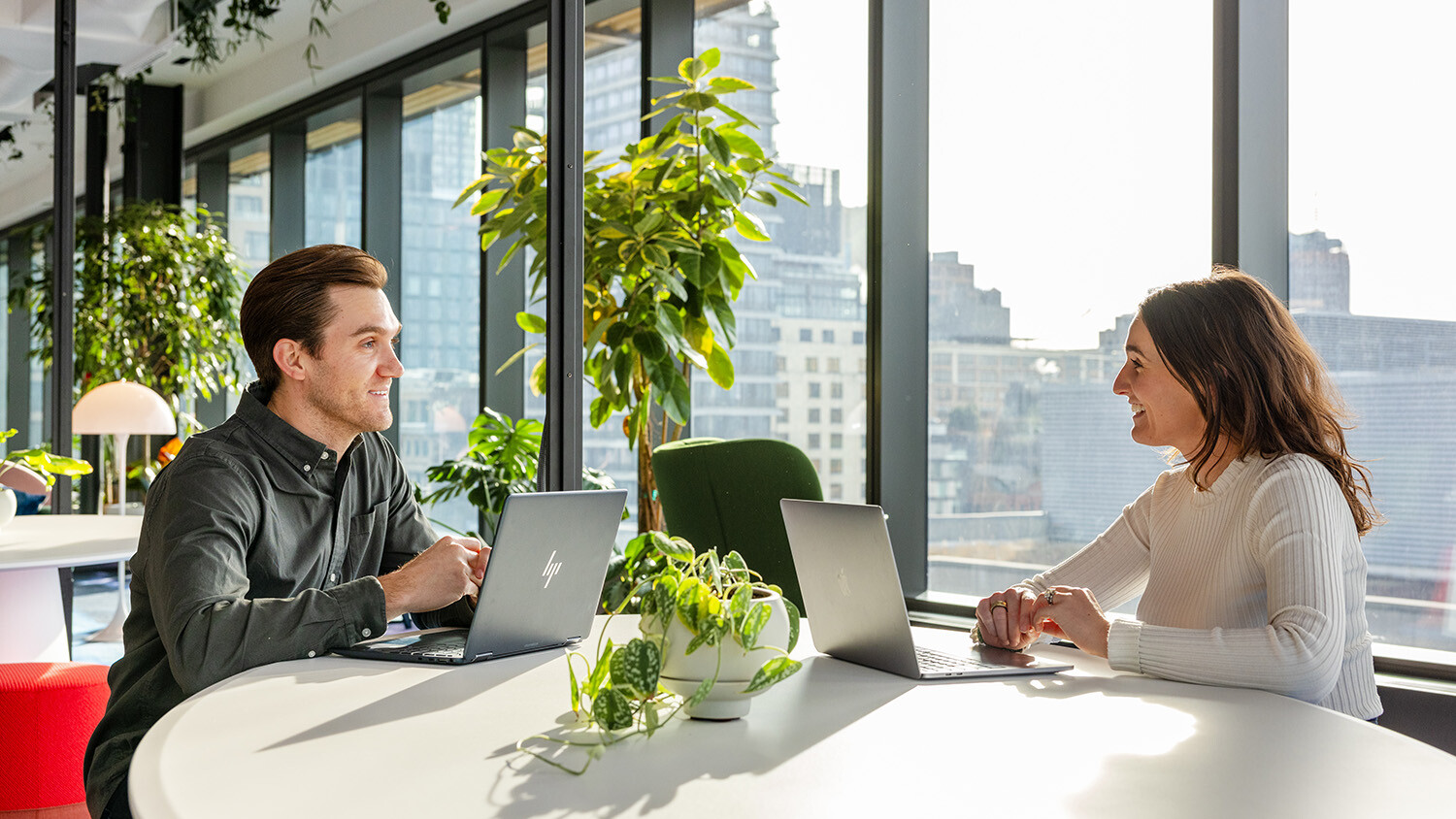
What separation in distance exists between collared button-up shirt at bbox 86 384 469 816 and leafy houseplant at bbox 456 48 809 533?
1730 millimetres

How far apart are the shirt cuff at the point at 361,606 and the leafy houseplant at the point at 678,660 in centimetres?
52

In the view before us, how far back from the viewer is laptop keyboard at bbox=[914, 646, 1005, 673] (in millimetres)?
1519

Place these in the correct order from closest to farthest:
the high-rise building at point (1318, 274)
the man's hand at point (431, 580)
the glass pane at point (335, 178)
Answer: the man's hand at point (431, 580)
the high-rise building at point (1318, 274)
the glass pane at point (335, 178)

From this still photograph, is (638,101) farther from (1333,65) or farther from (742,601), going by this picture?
(742,601)

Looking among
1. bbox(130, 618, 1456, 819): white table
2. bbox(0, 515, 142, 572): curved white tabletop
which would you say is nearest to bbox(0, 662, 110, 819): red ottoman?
bbox(0, 515, 142, 572): curved white tabletop

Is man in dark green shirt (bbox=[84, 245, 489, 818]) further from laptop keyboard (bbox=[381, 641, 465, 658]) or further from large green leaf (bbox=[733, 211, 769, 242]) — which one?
large green leaf (bbox=[733, 211, 769, 242])

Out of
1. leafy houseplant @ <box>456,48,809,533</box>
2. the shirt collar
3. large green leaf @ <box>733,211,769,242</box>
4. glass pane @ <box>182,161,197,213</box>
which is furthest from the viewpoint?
glass pane @ <box>182,161,197,213</box>

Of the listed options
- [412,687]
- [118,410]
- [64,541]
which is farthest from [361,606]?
[118,410]

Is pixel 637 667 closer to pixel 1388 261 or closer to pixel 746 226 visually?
pixel 1388 261

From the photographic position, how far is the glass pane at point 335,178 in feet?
21.4

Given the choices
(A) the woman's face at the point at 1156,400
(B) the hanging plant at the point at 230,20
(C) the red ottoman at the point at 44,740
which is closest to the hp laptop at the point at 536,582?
(A) the woman's face at the point at 1156,400

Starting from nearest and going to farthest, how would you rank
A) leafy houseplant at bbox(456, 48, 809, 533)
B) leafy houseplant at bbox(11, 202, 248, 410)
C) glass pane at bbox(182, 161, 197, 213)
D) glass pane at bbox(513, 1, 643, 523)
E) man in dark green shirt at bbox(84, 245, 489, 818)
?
man in dark green shirt at bbox(84, 245, 489, 818), leafy houseplant at bbox(456, 48, 809, 533), glass pane at bbox(513, 1, 643, 523), leafy houseplant at bbox(11, 202, 248, 410), glass pane at bbox(182, 161, 197, 213)

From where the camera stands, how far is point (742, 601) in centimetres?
118

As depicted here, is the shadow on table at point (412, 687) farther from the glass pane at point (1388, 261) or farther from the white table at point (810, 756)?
the glass pane at point (1388, 261)
